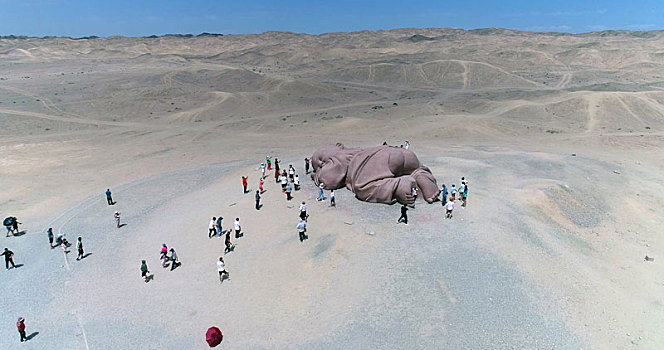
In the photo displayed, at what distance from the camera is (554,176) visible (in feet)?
95.8

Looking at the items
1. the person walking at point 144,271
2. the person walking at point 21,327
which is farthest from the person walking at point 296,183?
the person walking at point 21,327

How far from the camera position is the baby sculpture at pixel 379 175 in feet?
69.4

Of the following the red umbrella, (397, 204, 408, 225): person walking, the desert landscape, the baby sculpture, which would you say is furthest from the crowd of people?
the red umbrella

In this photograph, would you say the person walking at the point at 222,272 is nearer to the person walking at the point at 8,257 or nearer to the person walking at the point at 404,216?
the person walking at the point at 404,216

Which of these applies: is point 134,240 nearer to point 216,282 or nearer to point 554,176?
point 216,282

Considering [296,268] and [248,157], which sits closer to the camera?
[296,268]

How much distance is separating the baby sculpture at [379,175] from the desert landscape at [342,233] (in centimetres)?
75

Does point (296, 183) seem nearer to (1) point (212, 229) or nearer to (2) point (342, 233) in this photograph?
(1) point (212, 229)

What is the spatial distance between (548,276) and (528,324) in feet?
10.7

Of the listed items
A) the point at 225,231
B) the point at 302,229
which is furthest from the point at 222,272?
the point at 225,231

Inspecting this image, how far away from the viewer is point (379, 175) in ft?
72.3

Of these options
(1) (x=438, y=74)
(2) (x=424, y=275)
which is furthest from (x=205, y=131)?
(1) (x=438, y=74)

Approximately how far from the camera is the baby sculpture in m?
21.1

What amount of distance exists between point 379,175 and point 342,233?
15.9ft
